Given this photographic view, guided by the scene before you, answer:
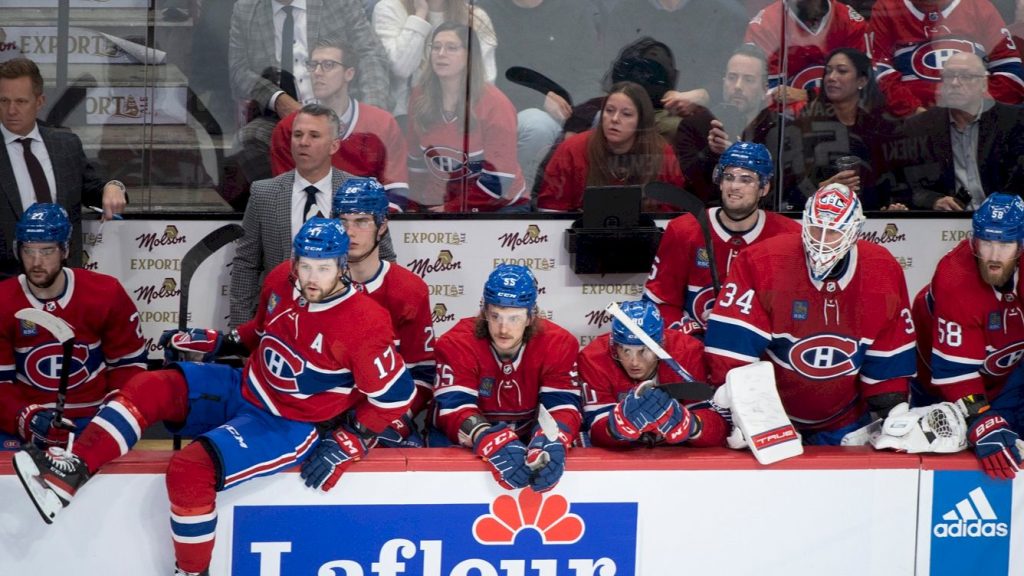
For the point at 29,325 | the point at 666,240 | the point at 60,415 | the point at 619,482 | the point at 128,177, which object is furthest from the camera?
the point at 128,177

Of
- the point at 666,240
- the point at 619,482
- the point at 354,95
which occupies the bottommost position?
the point at 619,482

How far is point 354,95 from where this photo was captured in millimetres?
5238

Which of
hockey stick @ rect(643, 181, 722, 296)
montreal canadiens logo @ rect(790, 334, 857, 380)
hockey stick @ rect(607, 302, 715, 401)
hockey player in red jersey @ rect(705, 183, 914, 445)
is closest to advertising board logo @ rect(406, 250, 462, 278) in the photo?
hockey stick @ rect(643, 181, 722, 296)

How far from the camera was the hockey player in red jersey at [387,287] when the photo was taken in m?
4.32

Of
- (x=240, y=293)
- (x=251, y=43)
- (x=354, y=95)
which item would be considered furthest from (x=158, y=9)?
(x=240, y=293)

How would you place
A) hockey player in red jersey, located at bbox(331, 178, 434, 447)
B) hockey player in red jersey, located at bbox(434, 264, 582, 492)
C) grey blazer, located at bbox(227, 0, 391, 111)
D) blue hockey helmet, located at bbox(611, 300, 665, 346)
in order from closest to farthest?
1. hockey player in red jersey, located at bbox(434, 264, 582, 492)
2. blue hockey helmet, located at bbox(611, 300, 665, 346)
3. hockey player in red jersey, located at bbox(331, 178, 434, 447)
4. grey blazer, located at bbox(227, 0, 391, 111)

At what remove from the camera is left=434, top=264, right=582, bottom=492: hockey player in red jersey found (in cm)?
394

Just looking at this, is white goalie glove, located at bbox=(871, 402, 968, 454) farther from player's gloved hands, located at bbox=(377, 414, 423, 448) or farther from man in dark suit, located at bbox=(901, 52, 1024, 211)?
man in dark suit, located at bbox=(901, 52, 1024, 211)

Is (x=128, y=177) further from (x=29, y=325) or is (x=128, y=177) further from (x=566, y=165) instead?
(x=566, y=165)

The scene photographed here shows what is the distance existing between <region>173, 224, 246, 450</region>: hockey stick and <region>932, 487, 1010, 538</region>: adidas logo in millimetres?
2637

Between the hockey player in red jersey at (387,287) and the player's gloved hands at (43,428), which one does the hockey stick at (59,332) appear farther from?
the hockey player in red jersey at (387,287)

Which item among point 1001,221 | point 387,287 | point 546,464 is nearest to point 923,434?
point 1001,221

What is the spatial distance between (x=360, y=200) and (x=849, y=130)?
2.21 m

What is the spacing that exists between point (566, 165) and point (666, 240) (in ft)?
2.10
